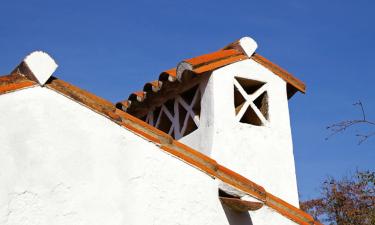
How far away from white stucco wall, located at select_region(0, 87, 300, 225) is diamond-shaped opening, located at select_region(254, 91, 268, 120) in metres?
3.40

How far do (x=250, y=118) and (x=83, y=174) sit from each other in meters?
4.46

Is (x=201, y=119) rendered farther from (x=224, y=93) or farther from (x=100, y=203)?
(x=100, y=203)

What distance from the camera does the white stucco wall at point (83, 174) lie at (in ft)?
12.8

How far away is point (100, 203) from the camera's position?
4.18m

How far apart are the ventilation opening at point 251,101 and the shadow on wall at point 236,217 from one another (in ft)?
8.91

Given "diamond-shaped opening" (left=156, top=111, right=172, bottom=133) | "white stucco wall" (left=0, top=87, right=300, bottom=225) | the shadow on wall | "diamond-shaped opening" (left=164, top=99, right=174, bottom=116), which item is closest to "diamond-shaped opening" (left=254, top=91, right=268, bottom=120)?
"diamond-shaped opening" (left=164, top=99, right=174, bottom=116)

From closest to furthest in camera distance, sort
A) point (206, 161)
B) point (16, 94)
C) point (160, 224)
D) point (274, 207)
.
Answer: point (16, 94) < point (160, 224) < point (206, 161) < point (274, 207)

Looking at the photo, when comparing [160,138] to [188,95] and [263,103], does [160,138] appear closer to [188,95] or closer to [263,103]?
[188,95]

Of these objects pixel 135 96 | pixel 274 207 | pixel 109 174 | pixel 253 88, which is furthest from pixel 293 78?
pixel 109 174

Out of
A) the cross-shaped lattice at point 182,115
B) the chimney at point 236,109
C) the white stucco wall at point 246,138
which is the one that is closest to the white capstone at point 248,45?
the chimney at point 236,109

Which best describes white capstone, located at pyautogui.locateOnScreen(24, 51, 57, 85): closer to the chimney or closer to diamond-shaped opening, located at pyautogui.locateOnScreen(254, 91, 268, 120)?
the chimney

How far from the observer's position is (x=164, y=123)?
8.69 metres

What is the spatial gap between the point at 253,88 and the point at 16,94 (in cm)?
494

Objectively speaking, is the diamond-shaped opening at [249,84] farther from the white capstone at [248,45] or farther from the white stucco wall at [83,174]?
the white stucco wall at [83,174]
